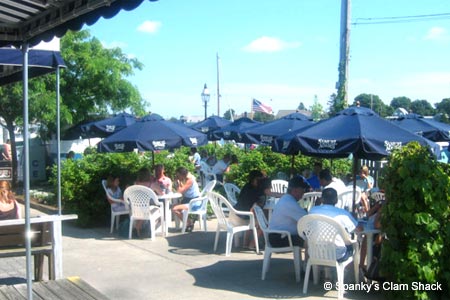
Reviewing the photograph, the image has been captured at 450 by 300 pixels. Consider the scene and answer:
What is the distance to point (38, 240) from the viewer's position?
6328 millimetres

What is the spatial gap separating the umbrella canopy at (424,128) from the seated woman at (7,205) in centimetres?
1012

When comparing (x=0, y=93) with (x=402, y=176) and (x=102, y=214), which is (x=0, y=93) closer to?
(x=102, y=214)

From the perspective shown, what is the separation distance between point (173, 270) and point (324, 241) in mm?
2291

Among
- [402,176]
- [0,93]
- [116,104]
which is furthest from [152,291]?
[116,104]

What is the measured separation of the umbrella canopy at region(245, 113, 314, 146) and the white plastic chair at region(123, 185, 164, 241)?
4555 millimetres

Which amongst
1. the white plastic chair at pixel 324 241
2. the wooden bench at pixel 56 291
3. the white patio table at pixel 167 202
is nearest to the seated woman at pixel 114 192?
the white patio table at pixel 167 202

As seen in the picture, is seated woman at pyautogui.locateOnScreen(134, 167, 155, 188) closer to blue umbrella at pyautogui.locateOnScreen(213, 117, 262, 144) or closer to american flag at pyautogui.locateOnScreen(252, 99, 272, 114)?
blue umbrella at pyautogui.locateOnScreen(213, 117, 262, 144)

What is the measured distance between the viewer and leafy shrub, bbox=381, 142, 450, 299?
18.1 feet

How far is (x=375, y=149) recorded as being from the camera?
7273 mm

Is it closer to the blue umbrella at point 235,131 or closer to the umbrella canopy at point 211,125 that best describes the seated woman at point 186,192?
the blue umbrella at point 235,131

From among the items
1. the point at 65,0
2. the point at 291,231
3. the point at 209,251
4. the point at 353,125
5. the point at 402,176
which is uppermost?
the point at 65,0

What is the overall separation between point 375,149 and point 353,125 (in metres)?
0.63

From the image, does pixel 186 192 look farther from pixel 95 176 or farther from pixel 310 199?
pixel 310 199

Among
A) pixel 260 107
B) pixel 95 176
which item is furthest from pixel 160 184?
pixel 260 107
